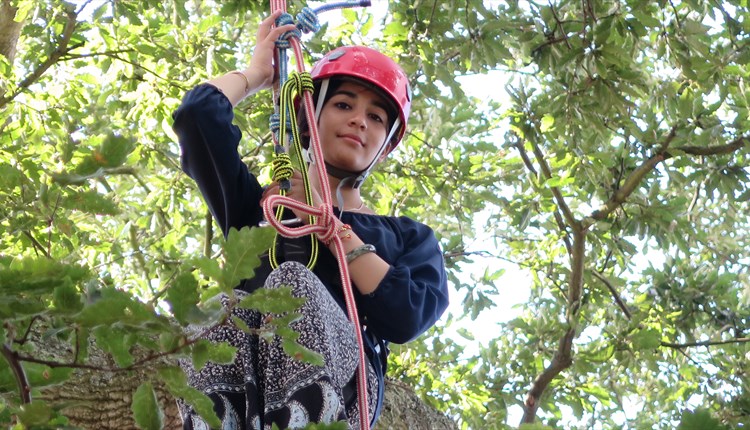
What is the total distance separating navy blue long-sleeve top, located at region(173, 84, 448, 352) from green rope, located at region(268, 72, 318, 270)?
13 cm

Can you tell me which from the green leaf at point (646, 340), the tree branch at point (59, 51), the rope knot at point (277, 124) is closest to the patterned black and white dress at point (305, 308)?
the rope knot at point (277, 124)

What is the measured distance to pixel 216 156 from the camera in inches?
112

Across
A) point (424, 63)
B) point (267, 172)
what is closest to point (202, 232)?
point (267, 172)

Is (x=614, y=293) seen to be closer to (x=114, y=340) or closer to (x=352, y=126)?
(x=352, y=126)

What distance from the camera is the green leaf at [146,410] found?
60.9 inches

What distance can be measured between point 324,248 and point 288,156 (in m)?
0.30

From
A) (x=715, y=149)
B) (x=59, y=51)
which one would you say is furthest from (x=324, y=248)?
(x=715, y=149)

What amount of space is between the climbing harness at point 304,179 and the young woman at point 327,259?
4cm

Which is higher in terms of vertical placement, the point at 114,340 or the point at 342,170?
the point at 342,170

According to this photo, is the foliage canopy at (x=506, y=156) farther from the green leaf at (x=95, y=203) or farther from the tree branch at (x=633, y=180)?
the green leaf at (x=95, y=203)

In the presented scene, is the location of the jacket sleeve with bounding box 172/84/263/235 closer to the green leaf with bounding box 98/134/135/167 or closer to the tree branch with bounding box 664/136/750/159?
the green leaf with bounding box 98/134/135/167

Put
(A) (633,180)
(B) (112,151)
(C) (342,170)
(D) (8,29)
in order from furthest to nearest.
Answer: (A) (633,180) < (D) (8,29) < (C) (342,170) < (B) (112,151)

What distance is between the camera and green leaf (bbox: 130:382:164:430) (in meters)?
1.55

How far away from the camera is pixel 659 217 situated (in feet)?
19.3
